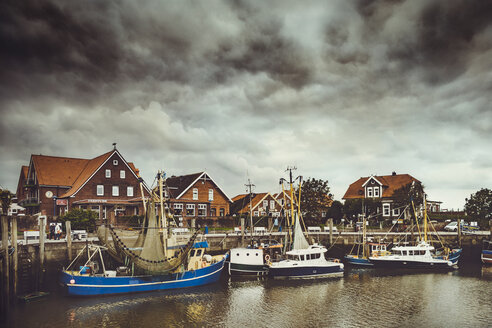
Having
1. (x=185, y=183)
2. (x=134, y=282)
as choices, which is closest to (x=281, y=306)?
(x=134, y=282)

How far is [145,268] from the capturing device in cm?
3025

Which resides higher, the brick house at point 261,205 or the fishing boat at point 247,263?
the brick house at point 261,205

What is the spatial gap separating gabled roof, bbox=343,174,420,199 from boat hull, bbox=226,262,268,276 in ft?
146

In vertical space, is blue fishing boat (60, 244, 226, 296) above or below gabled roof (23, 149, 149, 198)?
below

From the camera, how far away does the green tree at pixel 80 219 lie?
140ft

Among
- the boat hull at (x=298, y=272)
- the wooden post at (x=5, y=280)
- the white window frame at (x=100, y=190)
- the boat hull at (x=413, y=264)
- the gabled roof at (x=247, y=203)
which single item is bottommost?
the boat hull at (x=413, y=264)

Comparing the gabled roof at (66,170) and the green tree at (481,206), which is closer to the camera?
the gabled roof at (66,170)

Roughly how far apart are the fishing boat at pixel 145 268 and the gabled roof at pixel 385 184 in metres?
50.9

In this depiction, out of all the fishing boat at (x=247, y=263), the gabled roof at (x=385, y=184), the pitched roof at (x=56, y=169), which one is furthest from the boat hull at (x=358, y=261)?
the pitched roof at (x=56, y=169)

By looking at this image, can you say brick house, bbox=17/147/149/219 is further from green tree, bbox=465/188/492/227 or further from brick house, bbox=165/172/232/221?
green tree, bbox=465/188/492/227

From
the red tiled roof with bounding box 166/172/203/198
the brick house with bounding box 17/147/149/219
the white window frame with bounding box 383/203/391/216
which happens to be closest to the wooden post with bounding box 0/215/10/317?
the brick house with bounding box 17/147/149/219

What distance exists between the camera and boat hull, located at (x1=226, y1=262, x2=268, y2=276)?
3703 cm

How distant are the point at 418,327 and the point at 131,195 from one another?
1909 inches

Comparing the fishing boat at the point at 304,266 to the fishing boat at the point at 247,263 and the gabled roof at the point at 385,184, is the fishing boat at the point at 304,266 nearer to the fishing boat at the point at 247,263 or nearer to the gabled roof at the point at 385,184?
the fishing boat at the point at 247,263
